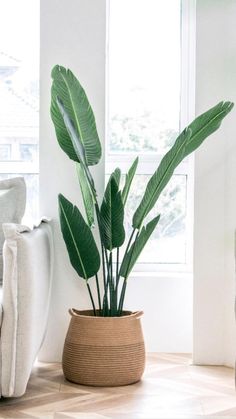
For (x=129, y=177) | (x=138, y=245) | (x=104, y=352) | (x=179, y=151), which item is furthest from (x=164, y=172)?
(x=104, y=352)

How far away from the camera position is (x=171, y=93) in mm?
4402

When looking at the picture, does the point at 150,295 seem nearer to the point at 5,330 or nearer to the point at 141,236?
the point at 141,236

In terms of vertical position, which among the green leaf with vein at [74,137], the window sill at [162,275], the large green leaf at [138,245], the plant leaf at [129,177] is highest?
the green leaf with vein at [74,137]

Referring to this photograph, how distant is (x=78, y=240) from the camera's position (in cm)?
365

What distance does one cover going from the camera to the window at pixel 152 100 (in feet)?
14.4

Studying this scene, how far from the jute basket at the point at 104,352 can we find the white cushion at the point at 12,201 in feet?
1.53

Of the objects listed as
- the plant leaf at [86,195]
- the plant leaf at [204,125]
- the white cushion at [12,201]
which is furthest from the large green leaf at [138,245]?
the white cushion at [12,201]

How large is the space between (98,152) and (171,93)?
852 millimetres

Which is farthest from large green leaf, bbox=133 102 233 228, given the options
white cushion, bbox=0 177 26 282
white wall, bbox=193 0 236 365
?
white cushion, bbox=0 177 26 282

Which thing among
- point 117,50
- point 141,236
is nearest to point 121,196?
point 141,236

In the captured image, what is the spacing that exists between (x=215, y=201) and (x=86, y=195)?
26.0 inches

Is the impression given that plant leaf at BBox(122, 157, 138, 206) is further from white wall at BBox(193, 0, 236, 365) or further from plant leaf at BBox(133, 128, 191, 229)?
white wall at BBox(193, 0, 236, 365)

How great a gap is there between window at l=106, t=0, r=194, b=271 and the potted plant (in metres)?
0.68

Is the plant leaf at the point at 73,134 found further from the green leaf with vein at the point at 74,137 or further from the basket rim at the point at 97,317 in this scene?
the basket rim at the point at 97,317
